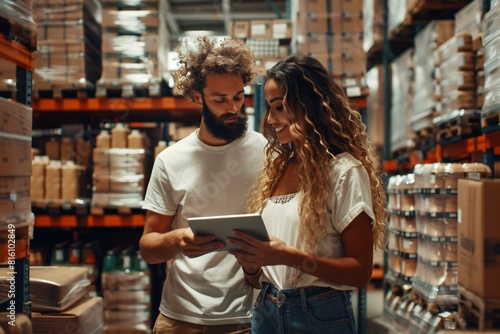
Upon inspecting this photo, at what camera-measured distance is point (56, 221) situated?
6.01 meters

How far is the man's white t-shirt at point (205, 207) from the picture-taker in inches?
114

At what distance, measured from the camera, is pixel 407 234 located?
16.9 ft

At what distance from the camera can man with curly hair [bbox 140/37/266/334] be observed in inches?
113

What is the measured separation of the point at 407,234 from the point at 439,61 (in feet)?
5.23

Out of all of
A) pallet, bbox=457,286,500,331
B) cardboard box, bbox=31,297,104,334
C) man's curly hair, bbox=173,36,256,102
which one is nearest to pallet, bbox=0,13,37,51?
man's curly hair, bbox=173,36,256,102

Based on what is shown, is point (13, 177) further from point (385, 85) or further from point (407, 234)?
point (385, 85)

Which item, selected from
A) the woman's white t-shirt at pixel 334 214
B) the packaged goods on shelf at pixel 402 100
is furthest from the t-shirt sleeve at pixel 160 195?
the packaged goods on shelf at pixel 402 100

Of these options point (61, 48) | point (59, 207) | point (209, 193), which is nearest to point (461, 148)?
point (209, 193)

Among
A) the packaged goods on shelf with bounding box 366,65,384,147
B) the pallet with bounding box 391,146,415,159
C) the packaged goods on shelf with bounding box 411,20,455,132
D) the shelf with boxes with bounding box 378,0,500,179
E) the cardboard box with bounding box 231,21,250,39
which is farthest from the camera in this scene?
the packaged goods on shelf with bounding box 366,65,384,147

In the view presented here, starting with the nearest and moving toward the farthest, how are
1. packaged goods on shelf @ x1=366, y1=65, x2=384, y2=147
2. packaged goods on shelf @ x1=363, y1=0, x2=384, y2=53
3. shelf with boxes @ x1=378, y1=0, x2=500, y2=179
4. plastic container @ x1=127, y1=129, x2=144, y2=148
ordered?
shelf with boxes @ x1=378, y1=0, x2=500, y2=179 → plastic container @ x1=127, y1=129, x2=144, y2=148 → packaged goods on shelf @ x1=363, y1=0, x2=384, y2=53 → packaged goods on shelf @ x1=366, y1=65, x2=384, y2=147

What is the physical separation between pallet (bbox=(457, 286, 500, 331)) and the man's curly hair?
155 cm

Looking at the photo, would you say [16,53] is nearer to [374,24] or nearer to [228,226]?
[228,226]

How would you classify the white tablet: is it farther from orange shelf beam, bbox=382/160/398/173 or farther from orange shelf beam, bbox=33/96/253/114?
orange shelf beam, bbox=382/160/398/173

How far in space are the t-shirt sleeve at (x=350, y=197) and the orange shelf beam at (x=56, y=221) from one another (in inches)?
171
